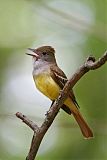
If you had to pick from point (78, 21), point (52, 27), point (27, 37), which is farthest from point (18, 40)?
point (78, 21)

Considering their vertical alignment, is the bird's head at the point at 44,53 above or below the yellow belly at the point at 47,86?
above

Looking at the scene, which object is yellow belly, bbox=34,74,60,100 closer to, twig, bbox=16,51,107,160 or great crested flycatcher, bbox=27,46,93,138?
great crested flycatcher, bbox=27,46,93,138

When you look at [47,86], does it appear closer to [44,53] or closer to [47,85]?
[47,85]

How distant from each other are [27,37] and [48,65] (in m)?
3.27

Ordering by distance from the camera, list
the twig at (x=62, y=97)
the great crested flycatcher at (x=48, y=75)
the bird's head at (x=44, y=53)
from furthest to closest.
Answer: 1. the bird's head at (x=44, y=53)
2. the great crested flycatcher at (x=48, y=75)
3. the twig at (x=62, y=97)

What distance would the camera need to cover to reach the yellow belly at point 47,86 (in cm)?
218

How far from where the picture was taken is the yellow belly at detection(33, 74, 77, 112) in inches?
85.7

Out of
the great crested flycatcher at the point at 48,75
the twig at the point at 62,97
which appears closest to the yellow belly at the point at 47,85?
the great crested flycatcher at the point at 48,75

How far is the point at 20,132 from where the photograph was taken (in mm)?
4965

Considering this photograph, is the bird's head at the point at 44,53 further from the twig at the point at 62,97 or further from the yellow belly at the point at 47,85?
the twig at the point at 62,97

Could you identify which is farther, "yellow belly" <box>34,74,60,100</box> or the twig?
"yellow belly" <box>34,74,60,100</box>

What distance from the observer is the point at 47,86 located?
2293 mm

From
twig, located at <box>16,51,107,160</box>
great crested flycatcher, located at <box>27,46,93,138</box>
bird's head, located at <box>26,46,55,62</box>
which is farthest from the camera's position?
bird's head, located at <box>26,46,55,62</box>

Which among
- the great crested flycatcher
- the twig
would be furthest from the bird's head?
the twig
